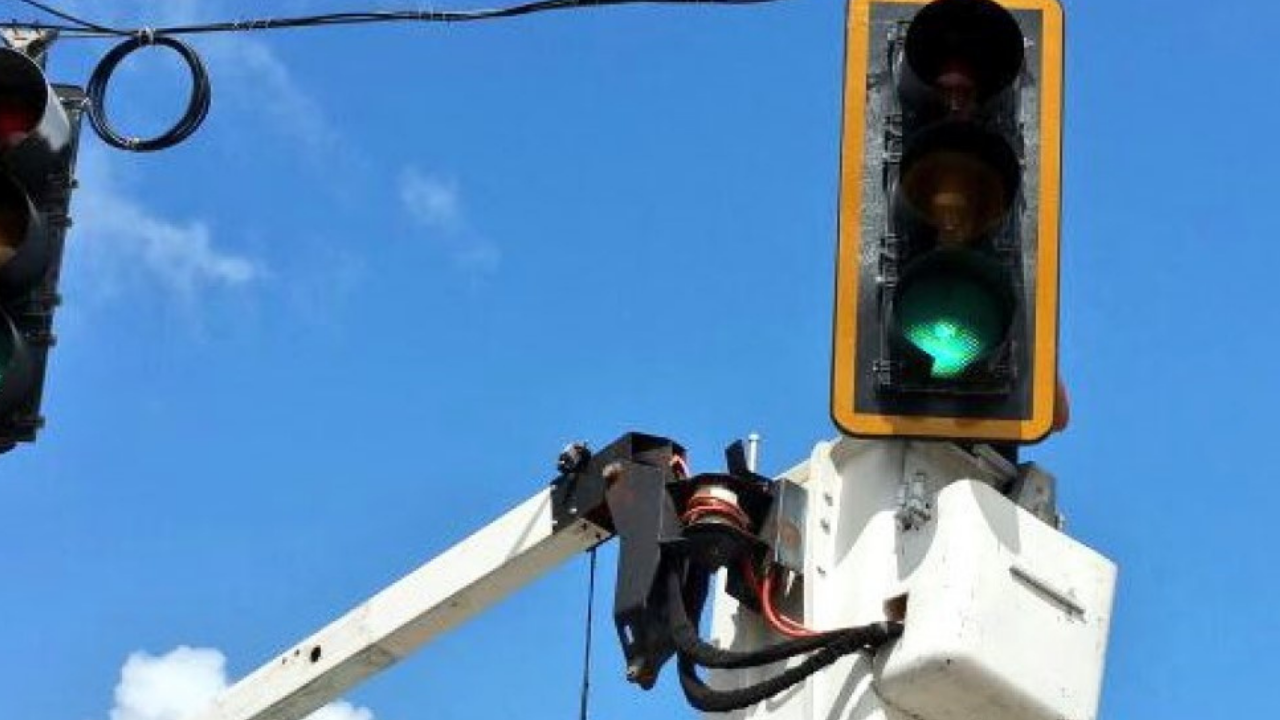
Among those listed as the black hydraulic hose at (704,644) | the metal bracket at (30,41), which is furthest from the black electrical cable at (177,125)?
the black hydraulic hose at (704,644)

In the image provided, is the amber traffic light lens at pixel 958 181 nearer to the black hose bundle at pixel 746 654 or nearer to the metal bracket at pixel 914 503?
the metal bracket at pixel 914 503

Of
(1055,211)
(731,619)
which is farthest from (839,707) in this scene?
(1055,211)

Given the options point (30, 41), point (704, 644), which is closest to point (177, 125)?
point (30, 41)

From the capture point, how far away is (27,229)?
241 inches

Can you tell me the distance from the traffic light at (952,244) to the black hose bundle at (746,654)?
0.37 m

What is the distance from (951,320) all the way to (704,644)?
814mm

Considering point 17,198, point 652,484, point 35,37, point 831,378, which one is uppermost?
point 35,37

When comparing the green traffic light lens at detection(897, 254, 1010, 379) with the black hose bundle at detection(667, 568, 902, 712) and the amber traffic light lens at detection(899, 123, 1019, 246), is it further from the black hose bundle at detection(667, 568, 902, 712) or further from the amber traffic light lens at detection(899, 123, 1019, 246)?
the black hose bundle at detection(667, 568, 902, 712)

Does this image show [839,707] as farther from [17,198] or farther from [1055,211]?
[17,198]

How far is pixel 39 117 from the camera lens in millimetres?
6246

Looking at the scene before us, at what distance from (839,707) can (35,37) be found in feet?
10.9

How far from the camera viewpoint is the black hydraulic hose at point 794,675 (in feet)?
15.8

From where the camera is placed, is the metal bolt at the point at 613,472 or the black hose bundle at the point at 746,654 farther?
the metal bolt at the point at 613,472

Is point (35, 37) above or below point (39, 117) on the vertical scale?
above
